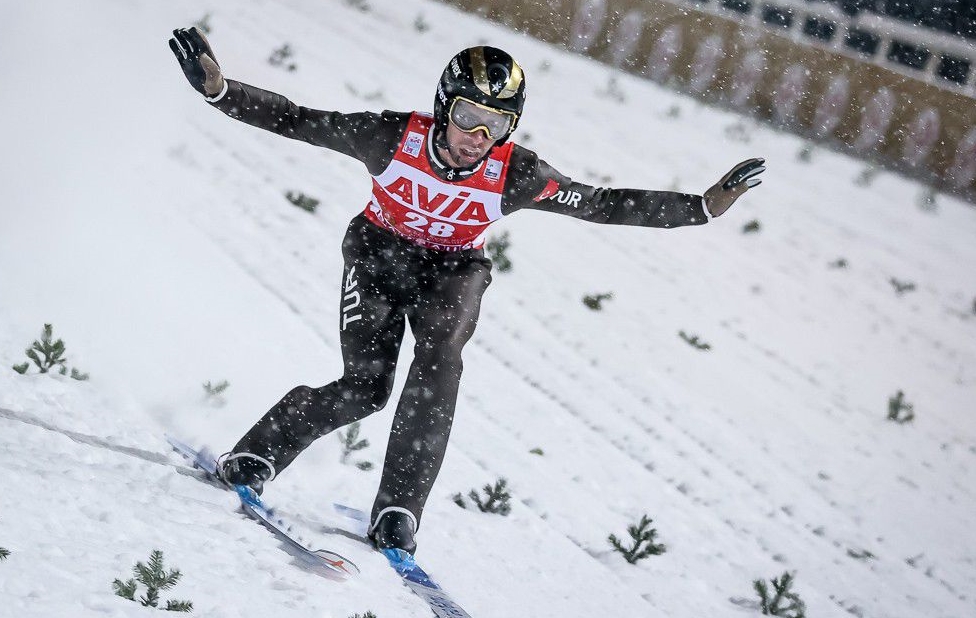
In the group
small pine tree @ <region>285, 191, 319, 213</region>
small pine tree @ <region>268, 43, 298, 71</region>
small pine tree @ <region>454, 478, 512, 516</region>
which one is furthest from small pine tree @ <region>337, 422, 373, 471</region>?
small pine tree @ <region>268, 43, 298, 71</region>

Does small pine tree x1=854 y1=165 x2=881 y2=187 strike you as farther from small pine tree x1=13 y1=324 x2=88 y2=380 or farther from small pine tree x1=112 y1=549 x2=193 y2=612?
small pine tree x1=112 y1=549 x2=193 y2=612

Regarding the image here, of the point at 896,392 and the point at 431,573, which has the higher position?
the point at 896,392

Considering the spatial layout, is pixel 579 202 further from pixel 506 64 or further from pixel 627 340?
pixel 627 340

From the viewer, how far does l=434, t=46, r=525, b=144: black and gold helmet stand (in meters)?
3.89

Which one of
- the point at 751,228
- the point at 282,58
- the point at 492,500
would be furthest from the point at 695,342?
the point at 282,58

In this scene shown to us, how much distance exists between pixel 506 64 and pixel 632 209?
33.5 inches

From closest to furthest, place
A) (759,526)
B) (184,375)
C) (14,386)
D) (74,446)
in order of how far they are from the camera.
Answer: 1. (74,446)
2. (14,386)
3. (184,375)
4. (759,526)

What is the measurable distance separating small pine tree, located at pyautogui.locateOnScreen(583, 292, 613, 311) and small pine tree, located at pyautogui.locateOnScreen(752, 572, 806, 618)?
3.21 metres

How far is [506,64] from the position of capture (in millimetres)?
3980

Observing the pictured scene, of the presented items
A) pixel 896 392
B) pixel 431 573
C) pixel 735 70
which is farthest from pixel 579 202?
pixel 735 70

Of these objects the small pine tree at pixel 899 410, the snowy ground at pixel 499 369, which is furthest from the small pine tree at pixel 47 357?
the small pine tree at pixel 899 410

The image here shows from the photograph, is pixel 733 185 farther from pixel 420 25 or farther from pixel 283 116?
pixel 420 25

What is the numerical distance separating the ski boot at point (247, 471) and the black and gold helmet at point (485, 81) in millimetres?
1551

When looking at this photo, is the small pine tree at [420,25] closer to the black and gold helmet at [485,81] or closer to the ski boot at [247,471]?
the black and gold helmet at [485,81]
